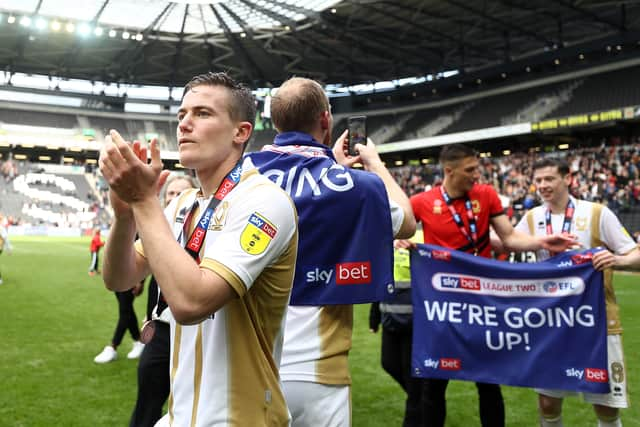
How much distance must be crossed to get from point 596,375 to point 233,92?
3.24 m

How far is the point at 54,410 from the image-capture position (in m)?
4.93

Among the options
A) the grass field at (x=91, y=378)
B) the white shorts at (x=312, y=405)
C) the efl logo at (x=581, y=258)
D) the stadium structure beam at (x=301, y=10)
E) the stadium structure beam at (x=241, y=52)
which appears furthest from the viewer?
the stadium structure beam at (x=241, y=52)

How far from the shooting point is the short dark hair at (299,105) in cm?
238

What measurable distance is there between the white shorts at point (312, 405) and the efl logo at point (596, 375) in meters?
2.30

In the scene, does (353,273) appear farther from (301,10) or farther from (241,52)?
(241,52)

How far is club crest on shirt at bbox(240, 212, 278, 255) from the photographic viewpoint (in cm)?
155

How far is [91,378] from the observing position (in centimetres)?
598

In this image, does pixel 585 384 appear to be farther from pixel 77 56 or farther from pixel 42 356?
pixel 77 56

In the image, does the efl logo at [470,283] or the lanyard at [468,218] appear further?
the efl logo at [470,283]

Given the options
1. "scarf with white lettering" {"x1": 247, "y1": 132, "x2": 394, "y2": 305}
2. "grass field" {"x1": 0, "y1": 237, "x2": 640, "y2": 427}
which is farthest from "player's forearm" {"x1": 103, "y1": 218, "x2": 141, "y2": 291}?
"grass field" {"x1": 0, "y1": 237, "x2": 640, "y2": 427}

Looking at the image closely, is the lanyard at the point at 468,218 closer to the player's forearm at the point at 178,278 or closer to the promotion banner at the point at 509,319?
the promotion banner at the point at 509,319

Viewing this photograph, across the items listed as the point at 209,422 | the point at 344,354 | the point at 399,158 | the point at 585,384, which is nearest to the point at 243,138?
the point at 209,422

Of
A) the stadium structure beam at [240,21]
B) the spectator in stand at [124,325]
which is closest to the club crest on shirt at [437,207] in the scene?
the spectator in stand at [124,325]

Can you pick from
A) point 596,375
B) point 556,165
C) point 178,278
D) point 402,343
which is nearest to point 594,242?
point 556,165
